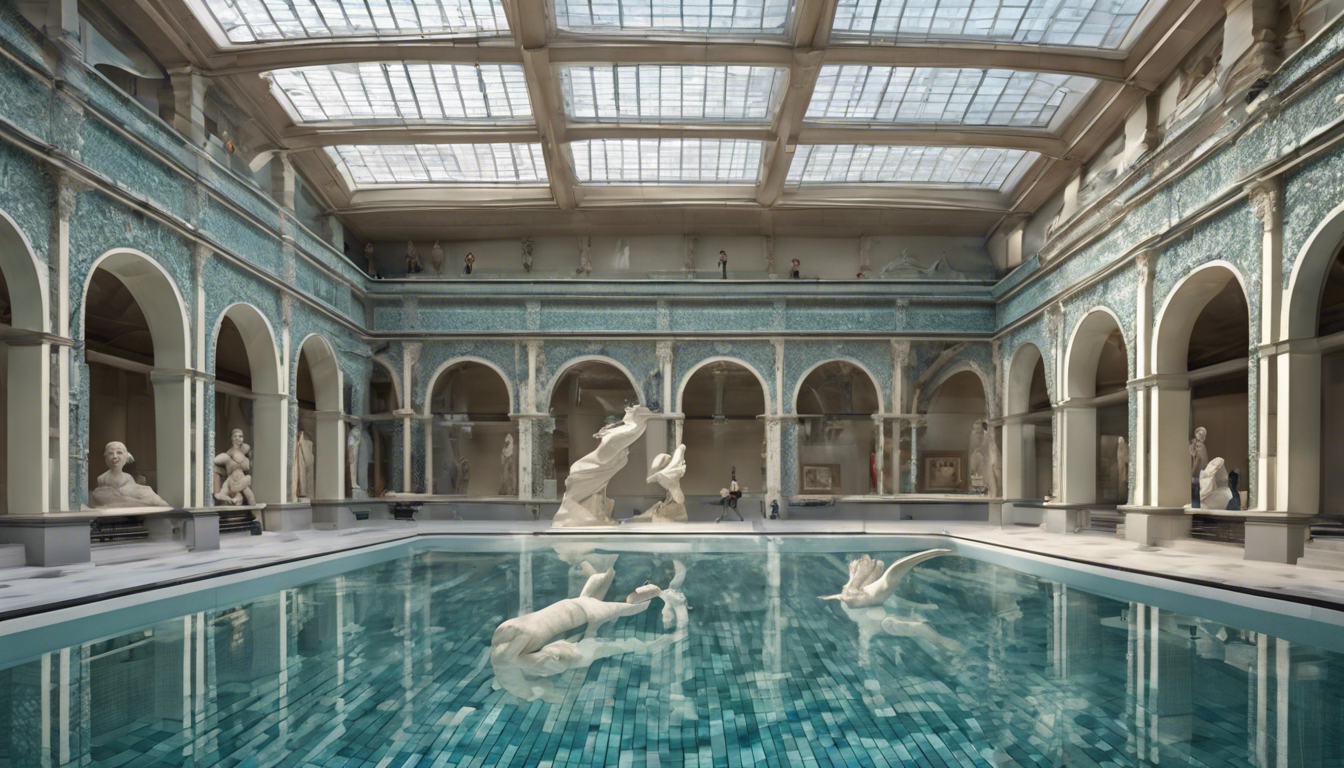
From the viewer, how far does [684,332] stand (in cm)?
2048

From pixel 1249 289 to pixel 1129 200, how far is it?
3391mm

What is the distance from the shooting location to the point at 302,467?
57.6 ft

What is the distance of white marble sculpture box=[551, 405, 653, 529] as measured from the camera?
52.2 feet

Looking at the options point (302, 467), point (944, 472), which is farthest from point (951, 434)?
point (302, 467)

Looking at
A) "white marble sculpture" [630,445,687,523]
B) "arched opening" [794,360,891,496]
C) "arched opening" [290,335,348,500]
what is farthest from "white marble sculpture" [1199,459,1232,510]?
"arched opening" [290,335,348,500]

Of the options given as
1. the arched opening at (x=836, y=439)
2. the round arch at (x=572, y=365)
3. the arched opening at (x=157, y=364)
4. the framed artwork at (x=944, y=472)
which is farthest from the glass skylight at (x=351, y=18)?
the framed artwork at (x=944, y=472)

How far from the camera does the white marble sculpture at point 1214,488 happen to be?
40.4 feet

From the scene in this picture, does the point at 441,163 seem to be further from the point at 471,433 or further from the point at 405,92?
the point at 471,433

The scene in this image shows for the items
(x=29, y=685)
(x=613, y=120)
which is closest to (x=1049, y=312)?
(x=613, y=120)

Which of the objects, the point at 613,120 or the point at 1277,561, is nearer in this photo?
the point at 1277,561

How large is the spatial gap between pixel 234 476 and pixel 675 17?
10833mm

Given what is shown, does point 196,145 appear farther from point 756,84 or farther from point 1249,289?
point 1249,289

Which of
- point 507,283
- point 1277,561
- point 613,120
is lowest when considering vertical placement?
point 1277,561

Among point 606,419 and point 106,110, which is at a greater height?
point 106,110
